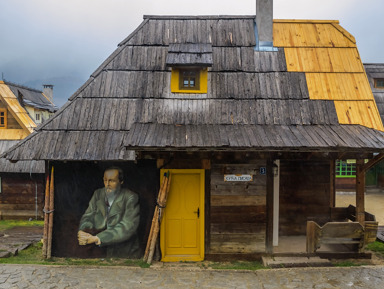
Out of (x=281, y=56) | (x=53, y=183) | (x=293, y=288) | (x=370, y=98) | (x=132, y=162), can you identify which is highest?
(x=281, y=56)

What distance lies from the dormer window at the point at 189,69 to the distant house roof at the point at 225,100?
90 millimetres

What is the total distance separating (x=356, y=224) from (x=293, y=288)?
8.37ft

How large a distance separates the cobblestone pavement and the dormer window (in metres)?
4.78

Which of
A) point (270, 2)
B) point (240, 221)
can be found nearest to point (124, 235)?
point (240, 221)

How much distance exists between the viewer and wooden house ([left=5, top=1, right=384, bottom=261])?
25.9 feet

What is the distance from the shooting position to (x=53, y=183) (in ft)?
27.6

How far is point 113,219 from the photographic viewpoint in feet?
27.5

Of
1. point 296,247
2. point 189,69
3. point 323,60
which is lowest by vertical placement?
point 296,247

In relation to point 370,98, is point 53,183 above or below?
below

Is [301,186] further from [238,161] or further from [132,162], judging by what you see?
[132,162]

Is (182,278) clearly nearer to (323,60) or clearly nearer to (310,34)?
(323,60)

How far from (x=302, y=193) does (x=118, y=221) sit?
5741 millimetres

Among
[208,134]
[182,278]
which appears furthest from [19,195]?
[208,134]

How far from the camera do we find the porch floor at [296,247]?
8734mm
